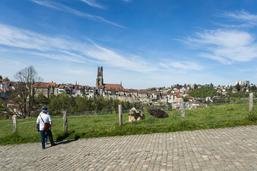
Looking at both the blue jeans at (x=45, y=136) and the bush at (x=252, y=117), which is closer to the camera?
the blue jeans at (x=45, y=136)

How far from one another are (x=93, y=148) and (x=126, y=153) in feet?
8.19

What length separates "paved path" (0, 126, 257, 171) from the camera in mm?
11479

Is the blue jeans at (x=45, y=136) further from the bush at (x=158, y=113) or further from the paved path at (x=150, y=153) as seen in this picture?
the bush at (x=158, y=113)

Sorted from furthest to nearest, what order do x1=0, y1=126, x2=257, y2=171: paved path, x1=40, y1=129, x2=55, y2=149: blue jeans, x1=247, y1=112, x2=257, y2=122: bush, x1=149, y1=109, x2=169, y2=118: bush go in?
x1=149, y1=109, x2=169, y2=118: bush, x1=247, y1=112, x2=257, y2=122: bush, x1=40, y1=129, x2=55, y2=149: blue jeans, x1=0, y1=126, x2=257, y2=171: paved path

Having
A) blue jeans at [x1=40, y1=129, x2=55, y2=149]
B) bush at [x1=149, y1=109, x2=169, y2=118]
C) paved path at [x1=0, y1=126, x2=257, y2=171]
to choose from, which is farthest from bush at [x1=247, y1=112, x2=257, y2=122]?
blue jeans at [x1=40, y1=129, x2=55, y2=149]

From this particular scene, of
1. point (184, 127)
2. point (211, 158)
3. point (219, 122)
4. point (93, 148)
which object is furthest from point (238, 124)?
point (211, 158)

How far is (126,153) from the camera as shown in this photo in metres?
14.2

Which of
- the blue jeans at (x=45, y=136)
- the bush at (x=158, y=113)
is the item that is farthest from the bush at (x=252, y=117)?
the blue jeans at (x=45, y=136)

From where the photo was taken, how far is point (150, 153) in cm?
1365

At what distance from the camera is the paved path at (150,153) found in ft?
37.7

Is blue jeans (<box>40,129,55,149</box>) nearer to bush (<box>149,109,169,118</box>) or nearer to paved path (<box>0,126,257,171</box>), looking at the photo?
paved path (<box>0,126,257,171</box>)

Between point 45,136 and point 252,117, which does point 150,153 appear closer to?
point 45,136


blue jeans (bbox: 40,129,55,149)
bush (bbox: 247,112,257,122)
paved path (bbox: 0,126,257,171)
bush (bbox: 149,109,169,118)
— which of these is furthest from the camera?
bush (bbox: 149,109,169,118)

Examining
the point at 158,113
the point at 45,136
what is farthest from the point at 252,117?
the point at 45,136
